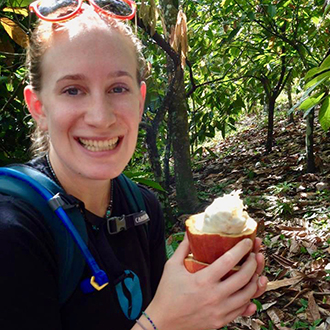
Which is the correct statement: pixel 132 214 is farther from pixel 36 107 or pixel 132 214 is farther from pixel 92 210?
pixel 36 107

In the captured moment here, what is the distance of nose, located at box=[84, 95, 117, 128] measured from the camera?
1.17m

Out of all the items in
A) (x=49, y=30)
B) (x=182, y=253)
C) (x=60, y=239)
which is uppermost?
(x=49, y=30)

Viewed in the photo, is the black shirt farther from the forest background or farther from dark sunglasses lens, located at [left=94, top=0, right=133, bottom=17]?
the forest background

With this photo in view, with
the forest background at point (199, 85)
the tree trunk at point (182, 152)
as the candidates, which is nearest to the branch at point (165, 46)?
the forest background at point (199, 85)

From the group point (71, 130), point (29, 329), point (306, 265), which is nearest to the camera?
point (29, 329)

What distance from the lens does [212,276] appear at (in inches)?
39.2

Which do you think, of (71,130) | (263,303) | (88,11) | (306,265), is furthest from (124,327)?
(306,265)

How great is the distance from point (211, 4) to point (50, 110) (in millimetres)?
3278

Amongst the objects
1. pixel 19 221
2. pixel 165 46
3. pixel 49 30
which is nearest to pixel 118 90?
pixel 49 30

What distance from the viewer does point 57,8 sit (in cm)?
129

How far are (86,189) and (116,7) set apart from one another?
0.70 m

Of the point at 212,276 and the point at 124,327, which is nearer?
the point at 212,276

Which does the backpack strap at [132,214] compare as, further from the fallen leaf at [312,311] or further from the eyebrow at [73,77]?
the fallen leaf at [312,311]

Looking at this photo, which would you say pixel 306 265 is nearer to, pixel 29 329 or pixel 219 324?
pixel 219 324
